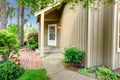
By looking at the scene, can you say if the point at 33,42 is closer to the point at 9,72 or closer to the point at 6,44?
the point at 6,44

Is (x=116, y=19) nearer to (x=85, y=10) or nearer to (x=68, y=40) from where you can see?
(x=85, y=10)

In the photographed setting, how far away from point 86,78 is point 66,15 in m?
6.51

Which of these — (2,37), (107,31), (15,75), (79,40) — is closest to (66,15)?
(79,40)

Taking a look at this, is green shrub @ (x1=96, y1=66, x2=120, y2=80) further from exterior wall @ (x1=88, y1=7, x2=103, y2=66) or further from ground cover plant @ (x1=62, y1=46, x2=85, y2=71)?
ground cover plant @ (x1=62, y1=46, x2=85, y2=71)

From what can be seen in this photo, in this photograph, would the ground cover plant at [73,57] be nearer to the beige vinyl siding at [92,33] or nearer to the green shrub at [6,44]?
the beige vinyl siding at [92,33]

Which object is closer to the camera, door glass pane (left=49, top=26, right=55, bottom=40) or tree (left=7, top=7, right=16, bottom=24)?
door glass pane (left=49, top=26, right=55, bottom=40)

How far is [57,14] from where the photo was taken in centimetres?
1404

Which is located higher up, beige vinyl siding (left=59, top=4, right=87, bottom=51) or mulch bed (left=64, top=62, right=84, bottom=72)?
beige vinyl siding (left=59, top=4, right=87, bottom=51)

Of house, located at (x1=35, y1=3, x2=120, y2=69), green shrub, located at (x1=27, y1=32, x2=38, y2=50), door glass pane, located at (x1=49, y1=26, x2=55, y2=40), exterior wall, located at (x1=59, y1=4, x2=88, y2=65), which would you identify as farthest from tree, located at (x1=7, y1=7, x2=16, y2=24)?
house, located at (x1=35, y1=3, x2=120, y2=69)

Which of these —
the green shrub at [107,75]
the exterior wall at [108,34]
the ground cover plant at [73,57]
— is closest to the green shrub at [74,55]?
the ground cover plant at [73,57]

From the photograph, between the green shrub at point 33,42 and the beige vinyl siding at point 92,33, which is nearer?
the beige vinyl siding at point 92,33

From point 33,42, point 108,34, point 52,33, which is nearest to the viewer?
point 108,34

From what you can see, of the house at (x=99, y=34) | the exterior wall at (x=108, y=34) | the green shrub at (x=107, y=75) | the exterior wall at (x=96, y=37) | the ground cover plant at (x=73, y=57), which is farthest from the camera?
the ground cover plant at (x=73, y=57)

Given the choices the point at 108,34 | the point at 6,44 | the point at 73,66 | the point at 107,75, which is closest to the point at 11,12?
the point at 6,44
